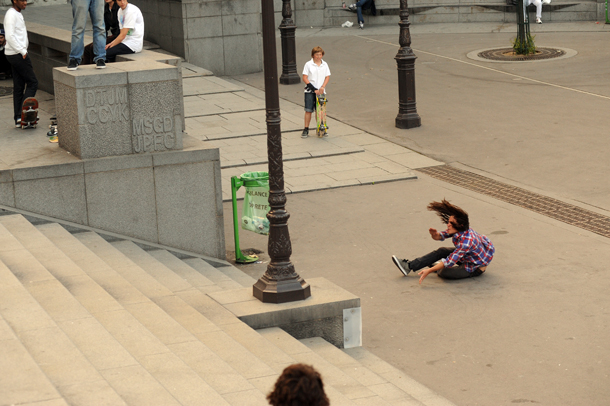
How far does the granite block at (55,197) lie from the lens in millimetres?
→ 9094

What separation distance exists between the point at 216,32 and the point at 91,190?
1343cm

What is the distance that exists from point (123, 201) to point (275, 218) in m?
2.43

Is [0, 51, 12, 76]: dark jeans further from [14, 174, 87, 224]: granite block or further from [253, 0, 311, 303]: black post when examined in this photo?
[253, 0, 311, 303]: black post

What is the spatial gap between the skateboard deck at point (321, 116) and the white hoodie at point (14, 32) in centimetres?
543

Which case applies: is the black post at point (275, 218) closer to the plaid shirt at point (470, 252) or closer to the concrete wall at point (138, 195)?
the plaid shirt at point (470, 252)

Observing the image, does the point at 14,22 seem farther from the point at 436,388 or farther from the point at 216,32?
the point at 216,32

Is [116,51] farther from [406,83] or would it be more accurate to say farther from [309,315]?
[309,315]

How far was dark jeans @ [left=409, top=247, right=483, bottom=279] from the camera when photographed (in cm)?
916

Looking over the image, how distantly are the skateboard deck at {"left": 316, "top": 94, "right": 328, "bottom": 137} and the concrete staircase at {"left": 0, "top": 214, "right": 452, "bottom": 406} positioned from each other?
674cm

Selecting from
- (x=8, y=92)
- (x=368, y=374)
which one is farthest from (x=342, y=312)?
(x=8, y=92)

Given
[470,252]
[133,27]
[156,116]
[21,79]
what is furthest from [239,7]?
[470,252]

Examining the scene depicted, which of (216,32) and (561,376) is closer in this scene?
(561,376)

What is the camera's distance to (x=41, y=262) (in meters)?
7.92

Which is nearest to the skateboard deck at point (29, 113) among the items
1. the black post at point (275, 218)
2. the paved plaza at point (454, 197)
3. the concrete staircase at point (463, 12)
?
the paved plaza at point (454, 197)
